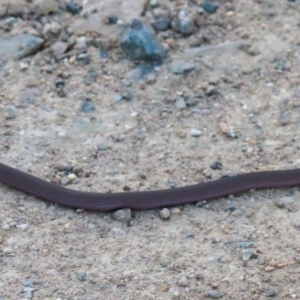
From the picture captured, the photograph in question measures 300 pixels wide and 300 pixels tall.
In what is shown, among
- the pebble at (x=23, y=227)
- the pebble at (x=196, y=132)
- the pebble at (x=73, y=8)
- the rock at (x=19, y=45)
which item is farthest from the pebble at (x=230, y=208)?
the pebble at (x=73, y=8)

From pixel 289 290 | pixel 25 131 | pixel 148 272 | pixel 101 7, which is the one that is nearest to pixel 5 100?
pixel 25 131

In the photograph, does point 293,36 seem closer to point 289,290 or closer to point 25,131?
point 25,131

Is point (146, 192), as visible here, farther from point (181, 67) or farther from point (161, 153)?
point (181, 67)

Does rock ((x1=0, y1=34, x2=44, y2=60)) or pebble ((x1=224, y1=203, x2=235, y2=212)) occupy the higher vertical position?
pebble ((x1=224, y1=203, x2=235, y2=212))

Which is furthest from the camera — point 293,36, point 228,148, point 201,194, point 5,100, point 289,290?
point 293,36

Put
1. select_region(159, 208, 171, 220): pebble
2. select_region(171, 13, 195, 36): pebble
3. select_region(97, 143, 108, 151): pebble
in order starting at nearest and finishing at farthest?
select_region(159, 208, 171, 220): pebble → select_region(97, 143, 108, 151): pebble → select_region(171, 13, 195, 36): pebble

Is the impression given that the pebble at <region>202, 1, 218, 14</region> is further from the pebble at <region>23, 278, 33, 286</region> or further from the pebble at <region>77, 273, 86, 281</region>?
the pebble at <region>23, 278, 33, 286</region>

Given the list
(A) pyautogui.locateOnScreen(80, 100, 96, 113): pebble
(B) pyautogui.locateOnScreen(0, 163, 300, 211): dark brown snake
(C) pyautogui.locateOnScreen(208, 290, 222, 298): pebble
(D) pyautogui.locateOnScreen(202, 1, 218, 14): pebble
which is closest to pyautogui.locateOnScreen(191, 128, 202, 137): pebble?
(B) pyautogui.locateOnScreen(0, 163, 300, 211): dark brown snake
